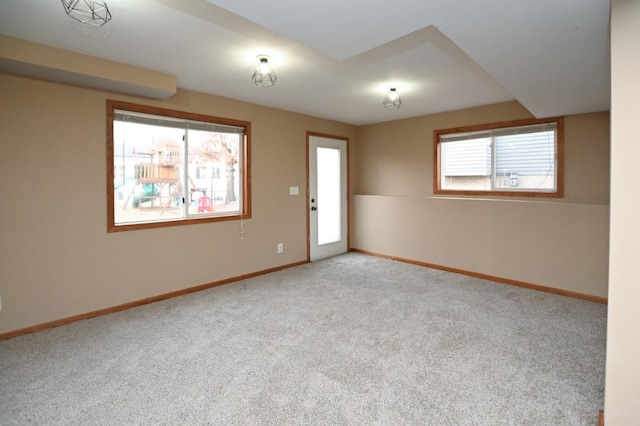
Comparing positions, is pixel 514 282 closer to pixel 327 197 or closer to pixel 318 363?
pixel 327 197

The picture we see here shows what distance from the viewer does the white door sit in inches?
212

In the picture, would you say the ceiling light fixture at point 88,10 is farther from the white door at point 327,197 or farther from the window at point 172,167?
the white door at point 327,197

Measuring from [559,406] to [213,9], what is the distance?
10.3 ft

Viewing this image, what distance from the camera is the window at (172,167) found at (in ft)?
11.4

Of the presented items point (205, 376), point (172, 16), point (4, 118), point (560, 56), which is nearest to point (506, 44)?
point (560, 56)

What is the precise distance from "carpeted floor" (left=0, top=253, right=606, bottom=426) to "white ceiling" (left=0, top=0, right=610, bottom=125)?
2111 millimetres

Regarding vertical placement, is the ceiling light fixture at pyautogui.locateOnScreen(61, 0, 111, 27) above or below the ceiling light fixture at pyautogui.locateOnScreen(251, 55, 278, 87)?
below

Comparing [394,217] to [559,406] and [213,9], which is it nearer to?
[559,406]

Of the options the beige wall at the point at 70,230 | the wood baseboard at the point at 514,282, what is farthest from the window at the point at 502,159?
the beige wall at the point at 70,230

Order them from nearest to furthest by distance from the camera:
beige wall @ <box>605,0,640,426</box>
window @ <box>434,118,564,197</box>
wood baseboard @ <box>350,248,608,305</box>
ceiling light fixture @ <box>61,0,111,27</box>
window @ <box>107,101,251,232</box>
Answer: beige wall @ <box>605,0,640,426</box>
ceiling light fixture @ <box>61,0,111,27</box>
window @ <box>107,101,251,232</box>
wood baseboard @ <box>350,248,608,305</box>
window @ <box>434,118,564,197</box>

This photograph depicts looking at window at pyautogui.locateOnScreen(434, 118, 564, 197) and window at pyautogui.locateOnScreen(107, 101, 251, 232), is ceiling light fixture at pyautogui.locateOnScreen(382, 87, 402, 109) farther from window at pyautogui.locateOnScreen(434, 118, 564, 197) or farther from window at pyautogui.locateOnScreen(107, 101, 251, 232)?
window at pyautogui.locateOnScreen(107, 101, 251, 232)

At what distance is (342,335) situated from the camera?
9.27 feet

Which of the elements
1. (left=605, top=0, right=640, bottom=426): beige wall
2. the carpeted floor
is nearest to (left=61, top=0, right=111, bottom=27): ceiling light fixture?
the carpeted floor

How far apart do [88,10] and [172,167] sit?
74.9 inches
